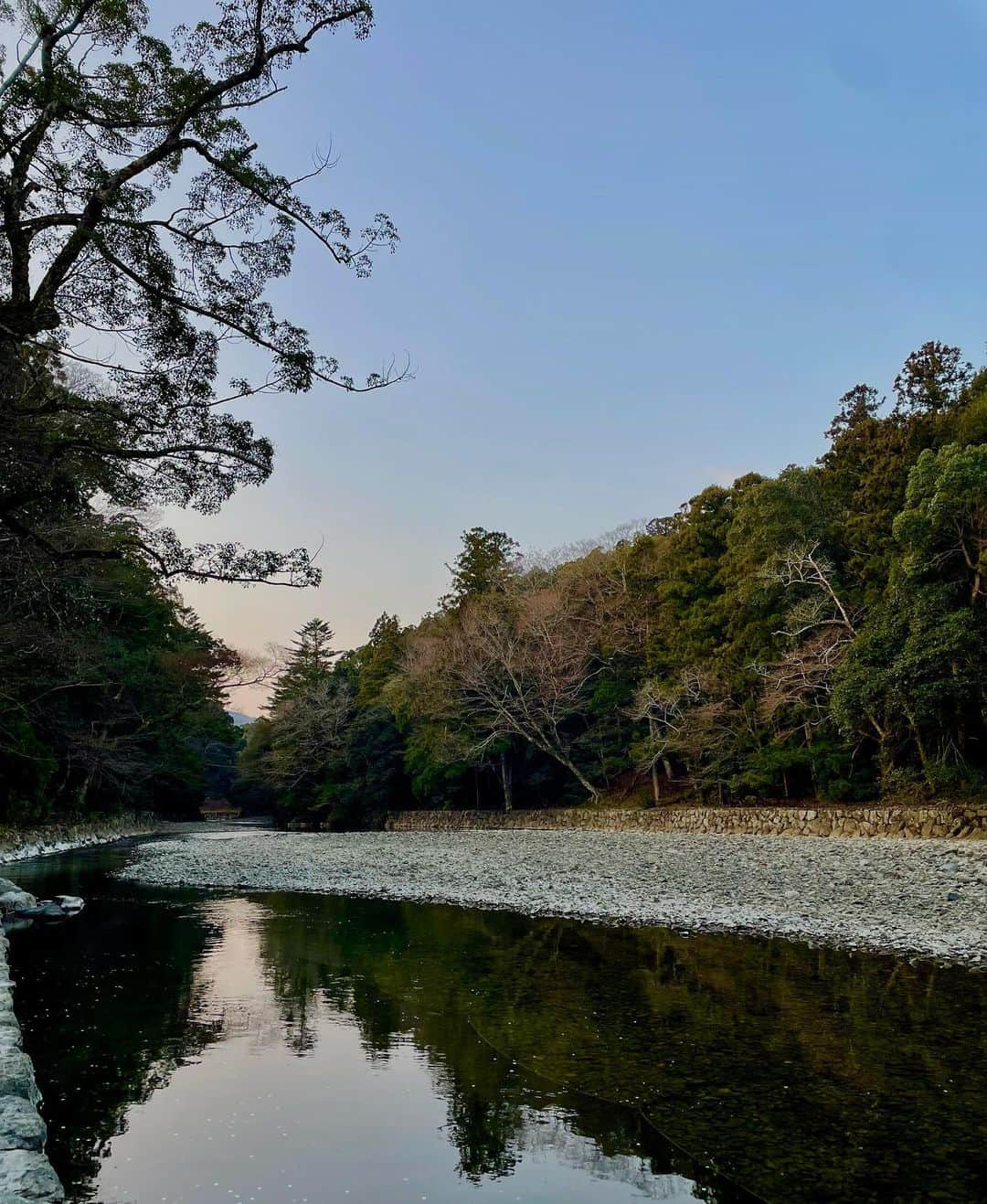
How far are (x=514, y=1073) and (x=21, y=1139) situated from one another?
279 cm

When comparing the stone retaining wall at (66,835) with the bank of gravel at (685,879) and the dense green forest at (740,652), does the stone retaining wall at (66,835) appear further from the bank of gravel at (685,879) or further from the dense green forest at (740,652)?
the dense green forest at (740,652)

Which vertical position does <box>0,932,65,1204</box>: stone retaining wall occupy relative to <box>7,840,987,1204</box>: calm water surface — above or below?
above

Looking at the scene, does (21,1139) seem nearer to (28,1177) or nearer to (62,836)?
(28,1177)

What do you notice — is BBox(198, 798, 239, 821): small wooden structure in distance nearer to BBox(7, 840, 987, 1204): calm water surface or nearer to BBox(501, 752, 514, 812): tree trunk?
BBox(501, 752, 514, 812): tree trunk

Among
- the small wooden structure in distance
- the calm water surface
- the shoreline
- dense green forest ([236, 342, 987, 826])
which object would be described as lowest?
the small wooden structure in distance

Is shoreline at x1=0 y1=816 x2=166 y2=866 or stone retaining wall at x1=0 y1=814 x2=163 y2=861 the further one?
stone retaining wall at x1=0 y1=814 x2=163 y2=861

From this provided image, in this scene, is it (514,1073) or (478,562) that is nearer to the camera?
(514,1073)

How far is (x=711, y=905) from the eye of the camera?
10992 mm

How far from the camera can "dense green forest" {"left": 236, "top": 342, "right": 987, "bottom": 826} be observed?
1956 cm

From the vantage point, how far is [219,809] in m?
75.6

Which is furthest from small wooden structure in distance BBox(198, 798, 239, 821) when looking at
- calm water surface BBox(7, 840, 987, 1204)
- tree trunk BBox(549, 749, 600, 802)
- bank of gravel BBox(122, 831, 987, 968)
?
calm water surface BBox(7, 840, 987, 1204)

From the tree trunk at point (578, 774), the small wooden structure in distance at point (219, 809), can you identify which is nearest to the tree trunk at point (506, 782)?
the tree trunk at point (578, 774)

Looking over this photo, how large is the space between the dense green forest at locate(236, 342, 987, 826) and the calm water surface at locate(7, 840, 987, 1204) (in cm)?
1390

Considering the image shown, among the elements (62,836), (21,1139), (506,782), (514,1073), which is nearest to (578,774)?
(506,782)
